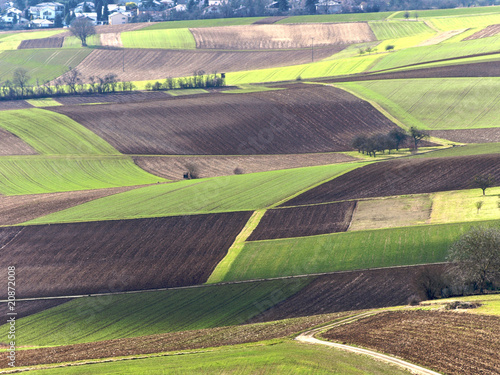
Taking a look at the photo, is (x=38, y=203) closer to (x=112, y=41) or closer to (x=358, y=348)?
(x=358, y=348)

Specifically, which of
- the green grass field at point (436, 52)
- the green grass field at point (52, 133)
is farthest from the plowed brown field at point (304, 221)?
the green grass field at point (436, 52)

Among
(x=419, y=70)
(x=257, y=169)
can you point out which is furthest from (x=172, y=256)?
(x=419, y=70)

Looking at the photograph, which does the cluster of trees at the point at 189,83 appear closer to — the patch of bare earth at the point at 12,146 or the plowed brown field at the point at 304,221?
the patch of bare earth at the point at 12,146

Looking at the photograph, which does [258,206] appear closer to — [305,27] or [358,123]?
[358,123]

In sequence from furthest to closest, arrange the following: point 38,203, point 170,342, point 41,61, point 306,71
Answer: point 41,61 < point 306,71 < point 38,203 < point 170,342

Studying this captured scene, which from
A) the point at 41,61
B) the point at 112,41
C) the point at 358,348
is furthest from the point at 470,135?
the point at 112,41

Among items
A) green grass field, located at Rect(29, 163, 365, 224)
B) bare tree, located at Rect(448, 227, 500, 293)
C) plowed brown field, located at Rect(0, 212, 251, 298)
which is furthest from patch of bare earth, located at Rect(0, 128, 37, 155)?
bare tree, located at Rect(448, 227, 500, 293)
